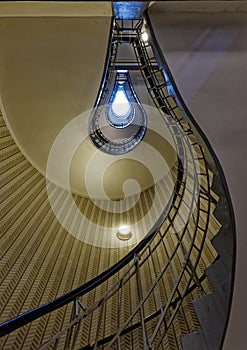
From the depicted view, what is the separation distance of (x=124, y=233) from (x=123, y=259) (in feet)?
6.58

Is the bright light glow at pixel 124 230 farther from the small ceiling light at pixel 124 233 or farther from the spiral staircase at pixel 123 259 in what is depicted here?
the spiral staircase at pixel 123 259

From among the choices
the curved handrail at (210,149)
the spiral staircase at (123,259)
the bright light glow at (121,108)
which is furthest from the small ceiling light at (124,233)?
the bright light glow at (121,108)

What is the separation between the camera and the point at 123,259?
2004 mm

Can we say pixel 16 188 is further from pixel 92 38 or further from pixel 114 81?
pixel 114 81

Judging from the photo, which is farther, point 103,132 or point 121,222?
point 103,132

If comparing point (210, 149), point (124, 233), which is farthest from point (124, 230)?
point (210, 149)

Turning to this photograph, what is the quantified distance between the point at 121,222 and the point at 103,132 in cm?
192

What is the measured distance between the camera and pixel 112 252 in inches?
144

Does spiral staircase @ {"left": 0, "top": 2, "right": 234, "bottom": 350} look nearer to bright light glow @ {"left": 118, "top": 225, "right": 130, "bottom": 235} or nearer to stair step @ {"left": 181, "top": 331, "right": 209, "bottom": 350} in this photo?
stair step @ {"left": 181, "top": 331, "right": 209, "bottom": 350}

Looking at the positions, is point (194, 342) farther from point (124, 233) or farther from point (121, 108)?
point (121, 108)

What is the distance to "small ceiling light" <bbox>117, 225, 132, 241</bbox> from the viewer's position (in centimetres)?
395

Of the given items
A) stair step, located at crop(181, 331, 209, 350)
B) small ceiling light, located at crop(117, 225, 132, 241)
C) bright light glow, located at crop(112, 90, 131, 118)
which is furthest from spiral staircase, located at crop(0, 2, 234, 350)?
bright light glow, located at crop(112, 90, 131, 118)

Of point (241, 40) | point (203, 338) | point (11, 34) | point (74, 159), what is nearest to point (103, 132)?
point (74, 159)

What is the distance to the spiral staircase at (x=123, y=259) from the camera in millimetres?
1651
